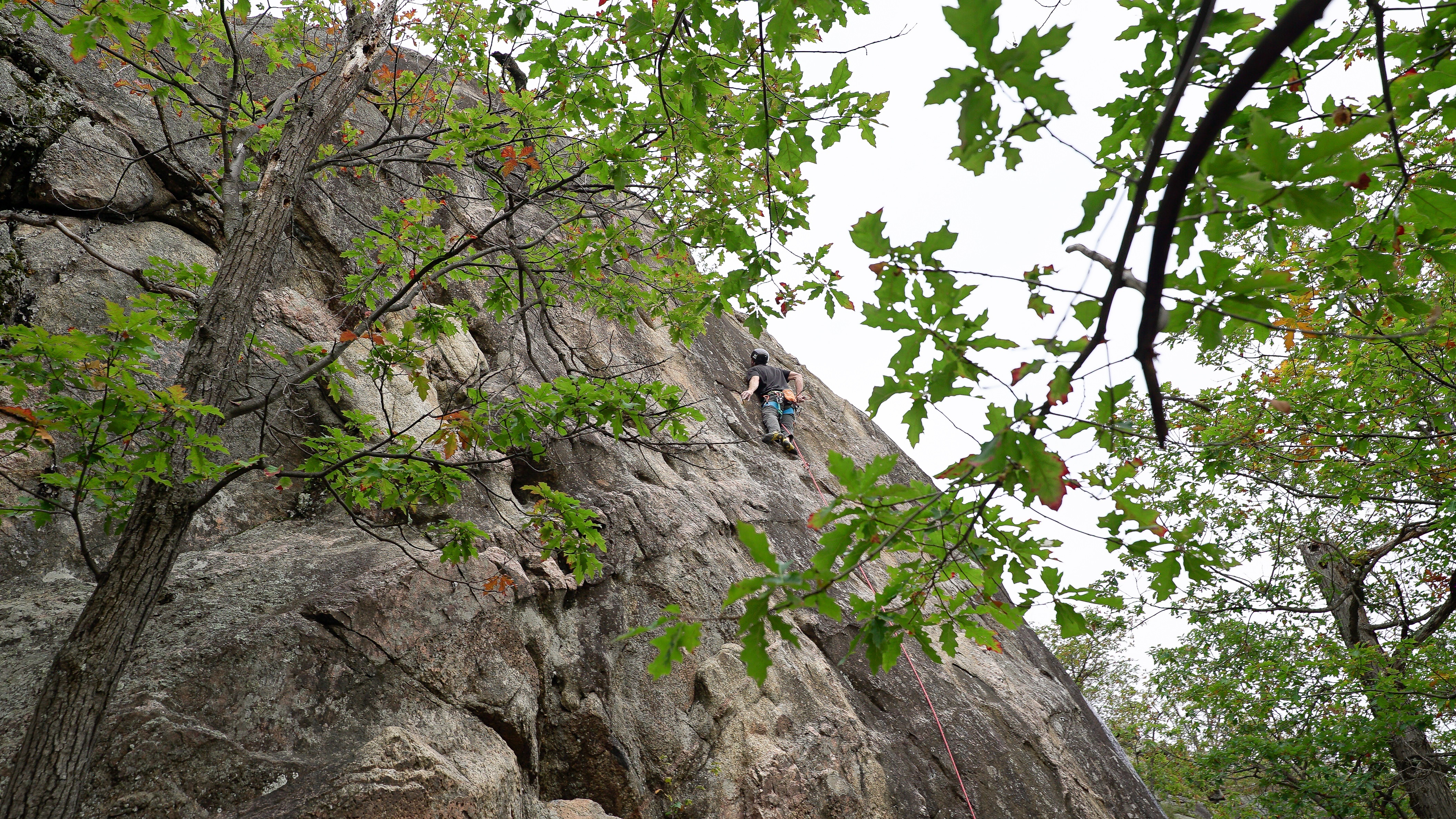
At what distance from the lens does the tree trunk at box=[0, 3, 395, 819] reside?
250cm

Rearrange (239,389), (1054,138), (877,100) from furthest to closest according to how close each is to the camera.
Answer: (239,389)
(877,100)
(1054,138)

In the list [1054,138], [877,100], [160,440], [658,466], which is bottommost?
A: [160,440]

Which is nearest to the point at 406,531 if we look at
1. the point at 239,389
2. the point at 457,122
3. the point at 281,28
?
the point at 239,389

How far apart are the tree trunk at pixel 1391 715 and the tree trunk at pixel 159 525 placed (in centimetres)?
1063

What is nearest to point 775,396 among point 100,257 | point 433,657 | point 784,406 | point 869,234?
point 784,406

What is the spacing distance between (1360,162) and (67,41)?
817 cm

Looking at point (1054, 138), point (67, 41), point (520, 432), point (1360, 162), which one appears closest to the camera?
point (1360, 162)

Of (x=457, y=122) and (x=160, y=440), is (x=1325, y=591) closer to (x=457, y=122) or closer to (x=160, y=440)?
(x=457, y=122)

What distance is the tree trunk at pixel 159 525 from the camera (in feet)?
8.20

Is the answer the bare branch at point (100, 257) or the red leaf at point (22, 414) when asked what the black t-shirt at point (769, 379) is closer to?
the bare branch at point (100, 257)

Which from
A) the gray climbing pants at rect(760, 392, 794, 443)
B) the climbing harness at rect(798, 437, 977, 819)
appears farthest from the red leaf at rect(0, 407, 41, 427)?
the gray climbing pants at rect(760, 392, 794, 443)

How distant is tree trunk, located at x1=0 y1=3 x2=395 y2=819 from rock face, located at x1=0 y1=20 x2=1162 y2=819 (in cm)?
34

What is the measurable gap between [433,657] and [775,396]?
6.55m

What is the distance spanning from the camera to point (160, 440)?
2.67m
